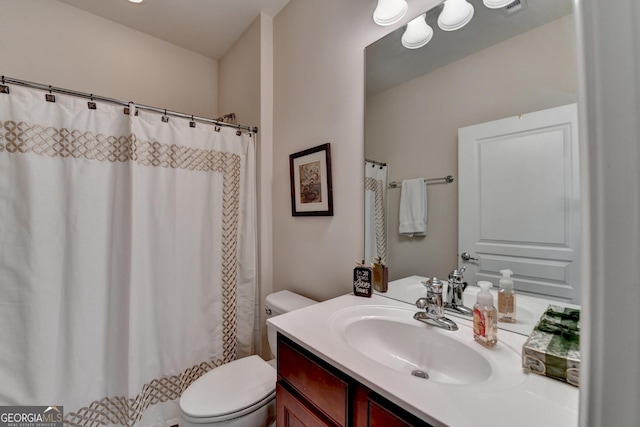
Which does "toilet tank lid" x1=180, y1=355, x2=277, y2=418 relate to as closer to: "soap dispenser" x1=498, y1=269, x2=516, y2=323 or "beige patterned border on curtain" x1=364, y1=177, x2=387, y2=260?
"beige patterned border on curtain" x1=364, y1=177, x2=387, y2=260

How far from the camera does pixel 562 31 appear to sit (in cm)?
79

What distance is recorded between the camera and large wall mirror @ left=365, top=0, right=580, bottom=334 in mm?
833

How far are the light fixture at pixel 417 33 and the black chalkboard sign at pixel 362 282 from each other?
1.01 m

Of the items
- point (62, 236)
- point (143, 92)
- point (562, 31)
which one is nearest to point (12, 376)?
point (62, 236)

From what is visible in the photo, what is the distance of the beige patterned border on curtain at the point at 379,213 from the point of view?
50.1 inches

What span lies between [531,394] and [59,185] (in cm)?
195

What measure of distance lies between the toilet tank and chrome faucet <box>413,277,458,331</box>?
0.67m

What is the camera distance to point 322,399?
0.78 meters

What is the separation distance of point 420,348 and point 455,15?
4.12 ft

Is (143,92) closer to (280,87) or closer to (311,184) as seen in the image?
(280,87)

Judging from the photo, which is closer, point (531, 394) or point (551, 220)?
point (531, 394)

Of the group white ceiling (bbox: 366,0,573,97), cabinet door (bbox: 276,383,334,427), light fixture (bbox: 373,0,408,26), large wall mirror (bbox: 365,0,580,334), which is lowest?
cabinet door (bbox: 276,383,334,427)

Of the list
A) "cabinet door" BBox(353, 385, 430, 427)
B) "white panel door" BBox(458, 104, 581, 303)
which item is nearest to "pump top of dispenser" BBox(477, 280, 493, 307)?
"white panel door" BBox(458, 104, 581, 303)

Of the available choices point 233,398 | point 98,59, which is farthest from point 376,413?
point 98,59
